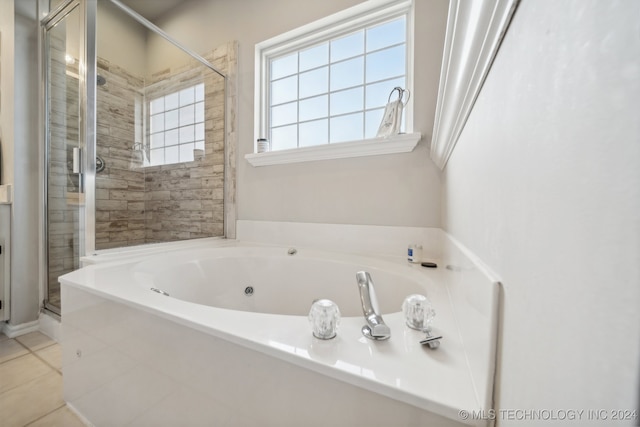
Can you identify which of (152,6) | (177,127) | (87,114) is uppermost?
(152,6)

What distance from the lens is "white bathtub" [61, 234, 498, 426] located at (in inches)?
16.0

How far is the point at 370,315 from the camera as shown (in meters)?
0.58

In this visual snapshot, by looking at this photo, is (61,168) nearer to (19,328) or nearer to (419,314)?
(19,328)

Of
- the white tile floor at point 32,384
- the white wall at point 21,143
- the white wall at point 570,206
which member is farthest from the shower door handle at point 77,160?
the white wall at point 570,206

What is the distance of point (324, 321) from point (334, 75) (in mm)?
1746

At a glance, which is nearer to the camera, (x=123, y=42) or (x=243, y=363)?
(x=243, y=363)

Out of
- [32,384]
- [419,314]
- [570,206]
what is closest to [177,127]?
[32,384]

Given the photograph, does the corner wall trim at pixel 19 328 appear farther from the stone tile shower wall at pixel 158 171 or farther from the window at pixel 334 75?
the window at pixel 334 75

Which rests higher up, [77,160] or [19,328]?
[77,160]

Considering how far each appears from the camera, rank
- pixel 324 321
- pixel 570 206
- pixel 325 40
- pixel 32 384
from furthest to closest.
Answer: pixel 325 40 < pixel 32 384 < pixel 324 321 < pixel 570 206

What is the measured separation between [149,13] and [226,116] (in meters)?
1.38

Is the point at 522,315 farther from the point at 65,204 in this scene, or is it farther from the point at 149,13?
the point at 149,13

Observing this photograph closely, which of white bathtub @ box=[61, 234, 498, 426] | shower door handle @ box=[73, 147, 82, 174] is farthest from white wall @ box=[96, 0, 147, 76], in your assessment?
white bathtub @ box=[61, 234, 498, 426]

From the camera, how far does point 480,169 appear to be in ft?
1.53
